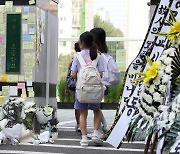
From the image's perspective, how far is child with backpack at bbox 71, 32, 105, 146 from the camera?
597 cm

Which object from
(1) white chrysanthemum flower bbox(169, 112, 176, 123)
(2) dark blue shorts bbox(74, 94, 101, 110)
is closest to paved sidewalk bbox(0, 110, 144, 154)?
(2) dark blue shorts bbox(74, 94, 101, 110)

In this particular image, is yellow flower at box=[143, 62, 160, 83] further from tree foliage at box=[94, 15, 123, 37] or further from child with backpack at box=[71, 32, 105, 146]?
tree foliage at box=[94, 15, 123, 37]

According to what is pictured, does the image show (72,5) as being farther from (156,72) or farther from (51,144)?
(156,72)

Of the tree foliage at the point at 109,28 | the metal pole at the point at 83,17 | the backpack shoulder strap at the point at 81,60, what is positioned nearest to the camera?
the backpack shoulder strap at the point at 81,60

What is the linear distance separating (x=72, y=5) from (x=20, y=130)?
15.1m

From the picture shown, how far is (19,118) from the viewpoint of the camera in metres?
6.82

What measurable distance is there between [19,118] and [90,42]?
161cm

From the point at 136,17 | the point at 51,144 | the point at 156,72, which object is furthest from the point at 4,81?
the point at 136,17

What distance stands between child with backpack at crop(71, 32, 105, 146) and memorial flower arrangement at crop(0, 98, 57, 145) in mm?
953

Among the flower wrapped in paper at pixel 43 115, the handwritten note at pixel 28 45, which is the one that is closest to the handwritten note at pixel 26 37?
the handwritten note at pixel 28 45

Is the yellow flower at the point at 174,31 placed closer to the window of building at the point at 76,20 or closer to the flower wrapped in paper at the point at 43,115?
the flower wrapped in paper at the point at 43,115

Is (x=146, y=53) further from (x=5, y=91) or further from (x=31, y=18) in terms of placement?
(x=5, y=91)

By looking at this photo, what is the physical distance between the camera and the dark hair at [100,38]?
6.75 metres

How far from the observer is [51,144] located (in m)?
6.48
